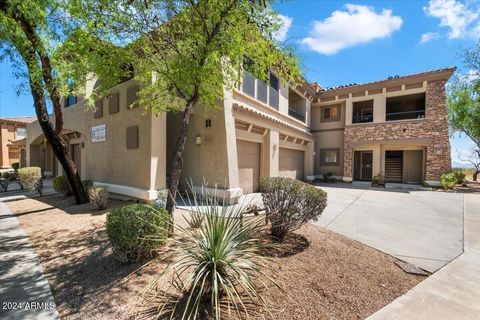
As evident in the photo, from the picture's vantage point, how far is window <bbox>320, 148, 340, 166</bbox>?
61.1 ft

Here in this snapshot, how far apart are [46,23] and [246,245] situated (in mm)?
8989

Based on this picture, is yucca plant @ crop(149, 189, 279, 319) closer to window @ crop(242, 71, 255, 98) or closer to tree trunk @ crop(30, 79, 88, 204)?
tree trunk @ crop(30, 79, 88, 204)

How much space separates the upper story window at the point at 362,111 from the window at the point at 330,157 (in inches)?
112

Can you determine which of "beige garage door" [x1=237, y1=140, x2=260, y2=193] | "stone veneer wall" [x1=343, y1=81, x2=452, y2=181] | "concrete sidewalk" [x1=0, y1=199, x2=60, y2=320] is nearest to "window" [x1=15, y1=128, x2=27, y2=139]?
"concrete sidewalk" [x1=0, y1=199, x2=60, y2=320]

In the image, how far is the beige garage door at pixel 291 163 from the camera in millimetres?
14562

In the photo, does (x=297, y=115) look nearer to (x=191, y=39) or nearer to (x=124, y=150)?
(x=124, y=150)

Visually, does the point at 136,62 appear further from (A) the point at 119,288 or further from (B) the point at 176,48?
(A) the point at 119,288

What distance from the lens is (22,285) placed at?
3.75 metres

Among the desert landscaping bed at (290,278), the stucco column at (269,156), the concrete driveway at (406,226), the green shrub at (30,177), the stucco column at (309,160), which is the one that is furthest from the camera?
the stucco column at (309,160)

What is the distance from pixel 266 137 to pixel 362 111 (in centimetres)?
1161

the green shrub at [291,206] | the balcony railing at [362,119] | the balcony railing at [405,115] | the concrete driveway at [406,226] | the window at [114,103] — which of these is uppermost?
the balcony railing at [405,115]

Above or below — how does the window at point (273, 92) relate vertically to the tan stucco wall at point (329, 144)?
above

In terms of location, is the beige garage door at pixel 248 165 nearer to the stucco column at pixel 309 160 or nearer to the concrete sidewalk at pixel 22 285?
the concrete sidewalk at pixel 22 285

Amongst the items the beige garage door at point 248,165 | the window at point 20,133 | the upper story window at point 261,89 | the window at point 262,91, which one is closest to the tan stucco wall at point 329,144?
the upper story window at point 261,89
